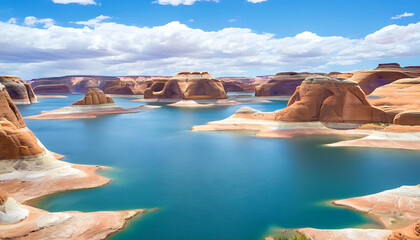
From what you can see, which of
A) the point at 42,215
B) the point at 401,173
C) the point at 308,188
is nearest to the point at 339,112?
the point at 401,173

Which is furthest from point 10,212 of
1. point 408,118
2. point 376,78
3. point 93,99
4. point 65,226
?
point 376,78

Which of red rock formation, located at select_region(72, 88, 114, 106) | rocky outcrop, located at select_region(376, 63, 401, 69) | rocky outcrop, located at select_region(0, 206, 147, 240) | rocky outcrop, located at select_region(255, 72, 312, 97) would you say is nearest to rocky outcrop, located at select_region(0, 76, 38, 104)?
red rock formation, located at select_region(72, 88, 114, 106)

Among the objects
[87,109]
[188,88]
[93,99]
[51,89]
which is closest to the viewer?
[87,109]

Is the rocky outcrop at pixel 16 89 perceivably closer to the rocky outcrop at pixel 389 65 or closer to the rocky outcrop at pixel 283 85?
the rocky outcrop at pixel 283 85

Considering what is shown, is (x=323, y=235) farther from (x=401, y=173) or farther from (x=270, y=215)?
A: (x=401, y=173)

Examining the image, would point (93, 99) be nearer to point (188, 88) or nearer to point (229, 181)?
point (188, 88)

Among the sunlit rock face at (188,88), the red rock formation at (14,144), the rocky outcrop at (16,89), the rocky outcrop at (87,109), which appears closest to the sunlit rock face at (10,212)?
the red rock formation at (14,144)
